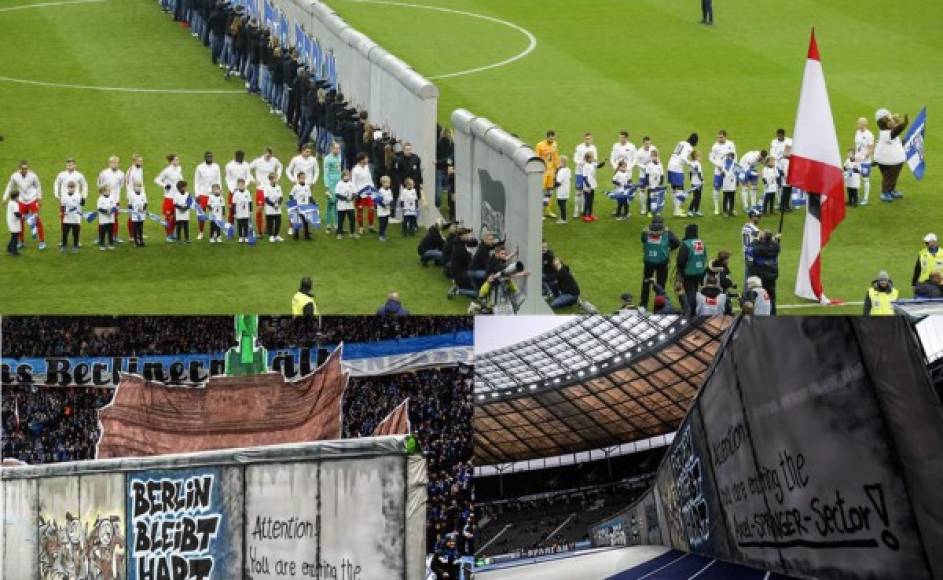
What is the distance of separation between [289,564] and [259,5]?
24767 mm

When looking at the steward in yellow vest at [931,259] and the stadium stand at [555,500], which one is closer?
the stadium stand at [555,500]

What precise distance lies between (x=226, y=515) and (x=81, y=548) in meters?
1.19

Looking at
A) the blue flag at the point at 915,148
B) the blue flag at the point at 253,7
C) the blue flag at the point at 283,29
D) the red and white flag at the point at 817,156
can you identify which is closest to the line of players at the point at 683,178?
the blue flag at the point at 915,148

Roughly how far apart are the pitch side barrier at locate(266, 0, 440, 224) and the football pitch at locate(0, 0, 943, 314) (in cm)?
72

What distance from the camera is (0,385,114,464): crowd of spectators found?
1341cm

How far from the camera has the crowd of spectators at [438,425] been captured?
1259cm

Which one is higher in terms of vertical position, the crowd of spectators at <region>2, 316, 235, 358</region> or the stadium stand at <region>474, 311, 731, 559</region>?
the crowd of spectators at <region>2, 316, 235, 358</region>

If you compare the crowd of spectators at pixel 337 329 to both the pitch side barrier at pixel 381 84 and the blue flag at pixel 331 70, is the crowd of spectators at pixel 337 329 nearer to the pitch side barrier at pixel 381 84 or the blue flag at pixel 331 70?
the pitch side barrier at pixel 381 84

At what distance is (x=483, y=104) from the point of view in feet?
112

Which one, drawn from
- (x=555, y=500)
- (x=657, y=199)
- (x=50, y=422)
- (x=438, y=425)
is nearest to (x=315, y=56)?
(x=657, y=199)

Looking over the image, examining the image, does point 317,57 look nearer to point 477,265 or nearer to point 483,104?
point 483,104

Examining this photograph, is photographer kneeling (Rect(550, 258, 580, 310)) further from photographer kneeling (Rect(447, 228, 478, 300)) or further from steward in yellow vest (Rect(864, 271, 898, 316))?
steward in yellow vest (Rect(864, 271, 898, 316))

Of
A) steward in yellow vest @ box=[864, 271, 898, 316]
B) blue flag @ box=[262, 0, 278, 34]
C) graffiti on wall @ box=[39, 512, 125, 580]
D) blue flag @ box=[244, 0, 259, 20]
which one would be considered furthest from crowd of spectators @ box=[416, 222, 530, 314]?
blue flag @ box=[244, 0, 259, 20]

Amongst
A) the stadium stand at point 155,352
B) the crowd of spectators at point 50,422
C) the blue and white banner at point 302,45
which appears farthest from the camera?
the blue and white banner at point 302,45
